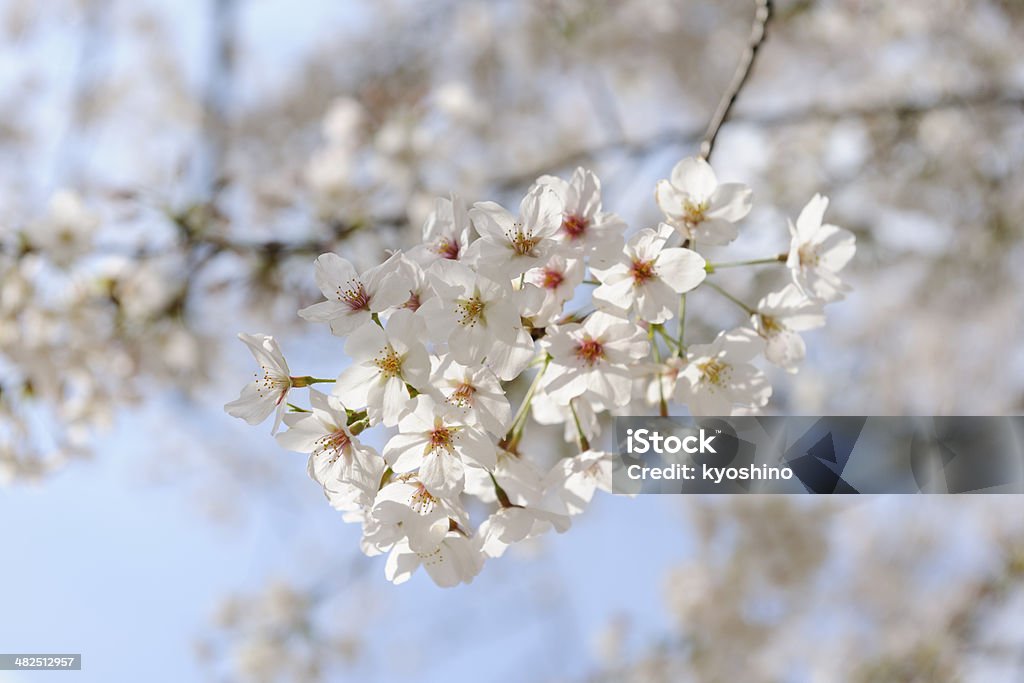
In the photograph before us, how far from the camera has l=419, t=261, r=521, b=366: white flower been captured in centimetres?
61

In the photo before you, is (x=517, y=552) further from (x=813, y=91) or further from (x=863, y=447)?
(x=813, y=91)

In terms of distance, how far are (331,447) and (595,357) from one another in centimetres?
26

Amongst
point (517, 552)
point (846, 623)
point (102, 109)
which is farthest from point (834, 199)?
point (102, 109)

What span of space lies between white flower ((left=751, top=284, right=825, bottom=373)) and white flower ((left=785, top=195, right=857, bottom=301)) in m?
0.02

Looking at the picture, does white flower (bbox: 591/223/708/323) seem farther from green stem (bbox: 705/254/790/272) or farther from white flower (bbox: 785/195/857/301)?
white flower (bbox: 785/195/857/301)

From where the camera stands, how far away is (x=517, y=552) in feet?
11.9

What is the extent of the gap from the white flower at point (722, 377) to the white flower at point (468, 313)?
214 millimetres

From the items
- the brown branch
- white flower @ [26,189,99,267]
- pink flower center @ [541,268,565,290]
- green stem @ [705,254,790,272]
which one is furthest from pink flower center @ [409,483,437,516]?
the brown branch

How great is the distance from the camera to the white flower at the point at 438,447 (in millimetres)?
623

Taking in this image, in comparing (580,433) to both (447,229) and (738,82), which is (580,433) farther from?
(738,82)

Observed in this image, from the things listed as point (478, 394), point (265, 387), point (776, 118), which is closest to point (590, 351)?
point (478, 394)

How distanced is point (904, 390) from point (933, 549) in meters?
0.82

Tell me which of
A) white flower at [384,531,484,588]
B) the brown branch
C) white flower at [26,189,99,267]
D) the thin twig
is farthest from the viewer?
the brown branch

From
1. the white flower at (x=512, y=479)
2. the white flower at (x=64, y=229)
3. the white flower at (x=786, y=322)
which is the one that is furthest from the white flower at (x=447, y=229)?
the white flower at (x=64, y=229)
